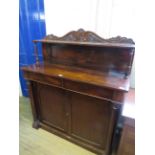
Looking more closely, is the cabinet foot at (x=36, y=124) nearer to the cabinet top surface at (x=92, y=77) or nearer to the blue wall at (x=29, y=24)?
the cabinet top surface at (x=92, y=77)

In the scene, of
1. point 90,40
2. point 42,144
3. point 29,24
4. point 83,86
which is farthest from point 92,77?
point 29,24

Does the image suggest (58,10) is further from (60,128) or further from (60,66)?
(60,128)

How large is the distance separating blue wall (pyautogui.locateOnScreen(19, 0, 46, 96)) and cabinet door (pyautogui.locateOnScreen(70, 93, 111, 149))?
3.91 ft

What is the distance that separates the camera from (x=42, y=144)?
5.56 ft

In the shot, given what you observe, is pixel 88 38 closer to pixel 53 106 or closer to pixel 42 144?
pixel 53 106

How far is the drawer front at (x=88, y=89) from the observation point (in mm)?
1211

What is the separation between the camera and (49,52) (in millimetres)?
1857

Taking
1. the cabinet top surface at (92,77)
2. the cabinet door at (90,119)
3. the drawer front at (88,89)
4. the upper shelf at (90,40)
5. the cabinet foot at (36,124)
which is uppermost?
the upper shelf at (90,40)

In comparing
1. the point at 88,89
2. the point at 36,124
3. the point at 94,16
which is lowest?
the point at 36,124

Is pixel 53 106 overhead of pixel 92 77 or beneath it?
beneath

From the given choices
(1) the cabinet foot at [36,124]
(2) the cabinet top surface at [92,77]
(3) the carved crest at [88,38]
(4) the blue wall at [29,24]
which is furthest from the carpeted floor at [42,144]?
(3) the carved crest at [88,38]

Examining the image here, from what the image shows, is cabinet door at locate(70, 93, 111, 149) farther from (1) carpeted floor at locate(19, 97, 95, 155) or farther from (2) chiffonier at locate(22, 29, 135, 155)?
(1) carpeted floor at locate(19, 97, 95, 155)

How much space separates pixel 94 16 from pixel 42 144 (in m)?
1.68

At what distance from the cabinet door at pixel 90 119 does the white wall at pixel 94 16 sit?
53 cm
